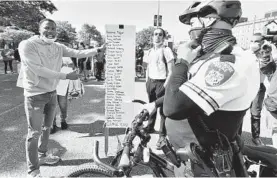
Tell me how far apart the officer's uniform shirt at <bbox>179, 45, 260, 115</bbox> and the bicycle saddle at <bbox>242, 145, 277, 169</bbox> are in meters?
0.63

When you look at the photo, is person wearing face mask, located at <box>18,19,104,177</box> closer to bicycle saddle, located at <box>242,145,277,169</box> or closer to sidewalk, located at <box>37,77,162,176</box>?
sidewalk, located at <box>37,77,162,176</box>

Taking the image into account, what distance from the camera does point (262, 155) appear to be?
1898 mm

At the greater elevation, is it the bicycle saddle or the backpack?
the backpack

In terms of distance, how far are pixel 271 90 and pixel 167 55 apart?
1.66 metres

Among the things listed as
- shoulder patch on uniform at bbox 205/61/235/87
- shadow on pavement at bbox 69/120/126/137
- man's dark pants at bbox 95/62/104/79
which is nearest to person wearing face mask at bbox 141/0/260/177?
shoulder patch on uniform at bbox 205/61/235/87

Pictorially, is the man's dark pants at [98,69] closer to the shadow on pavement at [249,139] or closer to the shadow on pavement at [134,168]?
the shadow on pavement at [249,139]

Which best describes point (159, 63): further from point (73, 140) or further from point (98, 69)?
point (98, 69)

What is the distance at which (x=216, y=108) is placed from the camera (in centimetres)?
138

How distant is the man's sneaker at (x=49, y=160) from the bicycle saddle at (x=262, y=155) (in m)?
2.48

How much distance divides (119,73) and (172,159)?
6.05 feet

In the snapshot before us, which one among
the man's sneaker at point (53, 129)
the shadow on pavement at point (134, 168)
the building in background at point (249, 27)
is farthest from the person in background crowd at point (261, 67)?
the building in background at point (249, 27)

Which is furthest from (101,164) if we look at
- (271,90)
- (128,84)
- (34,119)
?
(271,90)

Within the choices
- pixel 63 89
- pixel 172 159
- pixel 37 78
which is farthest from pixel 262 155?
pixel 63 89

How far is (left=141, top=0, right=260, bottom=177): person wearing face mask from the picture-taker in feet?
4.54
